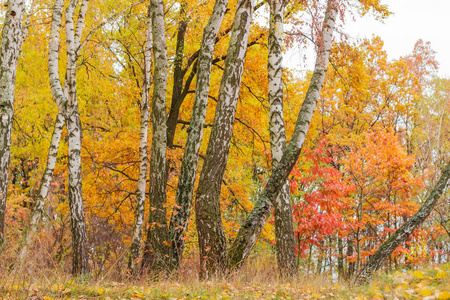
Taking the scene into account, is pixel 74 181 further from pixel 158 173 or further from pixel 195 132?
pixel 195 132

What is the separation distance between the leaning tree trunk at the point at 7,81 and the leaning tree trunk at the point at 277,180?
353 cm

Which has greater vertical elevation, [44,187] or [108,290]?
[44,187]

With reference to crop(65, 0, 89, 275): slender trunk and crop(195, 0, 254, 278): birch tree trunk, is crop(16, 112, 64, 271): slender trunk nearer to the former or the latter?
crop(65, 0, 89, 275): slender trunk

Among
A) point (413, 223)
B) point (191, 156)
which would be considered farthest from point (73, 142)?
point (413, 223)

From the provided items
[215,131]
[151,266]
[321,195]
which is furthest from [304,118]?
[321,195]

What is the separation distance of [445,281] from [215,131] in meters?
3.71

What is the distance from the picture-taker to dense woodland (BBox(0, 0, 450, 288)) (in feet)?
19.7

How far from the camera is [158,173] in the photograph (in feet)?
22.1

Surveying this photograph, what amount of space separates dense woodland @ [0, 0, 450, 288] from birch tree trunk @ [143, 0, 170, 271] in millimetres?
26

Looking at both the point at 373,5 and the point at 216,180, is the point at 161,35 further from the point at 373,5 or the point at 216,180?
the point at 373,5

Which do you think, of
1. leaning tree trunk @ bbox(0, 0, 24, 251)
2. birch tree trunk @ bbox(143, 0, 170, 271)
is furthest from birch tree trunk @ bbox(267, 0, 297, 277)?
leaning tree trunk @ bbox(0, 0, 24, 251)

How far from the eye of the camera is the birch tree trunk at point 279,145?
23.6 feet

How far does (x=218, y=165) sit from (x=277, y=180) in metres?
1.02

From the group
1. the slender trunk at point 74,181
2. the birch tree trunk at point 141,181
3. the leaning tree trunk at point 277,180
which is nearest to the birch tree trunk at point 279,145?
the leaning tree trunk at point 277,180
